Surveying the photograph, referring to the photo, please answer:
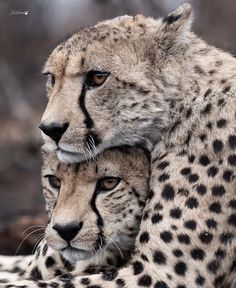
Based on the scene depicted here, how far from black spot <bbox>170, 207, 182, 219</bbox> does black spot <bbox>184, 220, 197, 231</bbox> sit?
4 cm

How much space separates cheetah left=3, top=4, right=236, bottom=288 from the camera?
13.7ft

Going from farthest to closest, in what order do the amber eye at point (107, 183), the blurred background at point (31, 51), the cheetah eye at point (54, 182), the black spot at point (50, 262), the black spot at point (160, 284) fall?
the blurred background at point (31, 51)
the black spot at point (50, 262)
the cheetah eye at point (54, 182)
the amber eye at point (107, 183)
the black spot at point (160, 284)

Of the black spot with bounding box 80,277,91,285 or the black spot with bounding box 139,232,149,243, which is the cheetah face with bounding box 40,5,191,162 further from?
the black spot with bounding box 80,277,91,285

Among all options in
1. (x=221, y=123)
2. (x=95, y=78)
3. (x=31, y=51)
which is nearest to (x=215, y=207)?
(x=221, y=123)

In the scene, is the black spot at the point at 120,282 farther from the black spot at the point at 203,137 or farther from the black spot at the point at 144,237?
the black spot at the point at 203,137

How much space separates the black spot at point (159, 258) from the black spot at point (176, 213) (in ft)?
0.45

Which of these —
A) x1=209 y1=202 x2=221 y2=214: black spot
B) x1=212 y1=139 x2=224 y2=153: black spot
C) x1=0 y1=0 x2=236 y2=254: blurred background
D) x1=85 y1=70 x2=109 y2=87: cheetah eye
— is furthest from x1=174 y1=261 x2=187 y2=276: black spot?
x1=0 y1=0 x2=236 y2=254: blurred background

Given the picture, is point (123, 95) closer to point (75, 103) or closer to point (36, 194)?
point (75, 103)

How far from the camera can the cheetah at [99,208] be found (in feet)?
14.2

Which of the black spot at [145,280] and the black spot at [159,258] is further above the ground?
the black spot at [159,258]

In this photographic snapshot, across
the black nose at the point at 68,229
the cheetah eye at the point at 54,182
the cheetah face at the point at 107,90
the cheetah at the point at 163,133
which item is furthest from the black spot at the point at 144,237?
the cheetah eye at the point at 54,182

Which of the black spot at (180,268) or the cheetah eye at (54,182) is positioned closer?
the black spot at (180,268)

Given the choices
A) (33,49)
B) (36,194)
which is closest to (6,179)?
(36,194)

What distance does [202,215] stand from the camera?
4.18 metres
